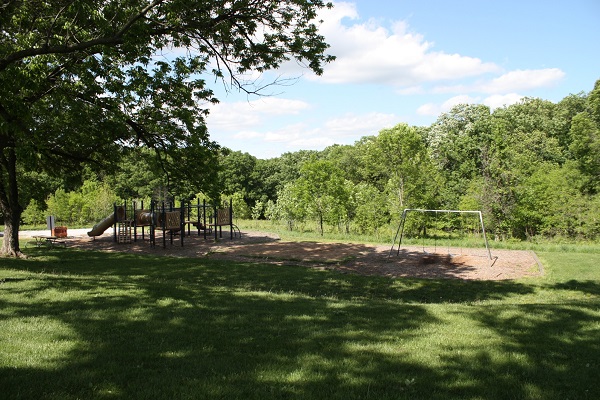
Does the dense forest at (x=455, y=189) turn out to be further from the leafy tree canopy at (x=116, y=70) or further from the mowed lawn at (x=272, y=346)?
the mowed lawn at (x=272, y=346)

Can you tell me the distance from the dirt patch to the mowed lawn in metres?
5.35

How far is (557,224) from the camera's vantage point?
27328mm

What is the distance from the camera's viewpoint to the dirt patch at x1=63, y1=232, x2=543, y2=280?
42.4ft

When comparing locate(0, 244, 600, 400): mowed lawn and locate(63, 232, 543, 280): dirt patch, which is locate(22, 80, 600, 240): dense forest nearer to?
locate(63, 232, 543, 280): dirt patch

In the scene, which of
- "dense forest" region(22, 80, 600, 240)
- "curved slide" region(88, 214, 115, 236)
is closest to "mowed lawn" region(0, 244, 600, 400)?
"dense forest" region(22, 80, 600, 240)

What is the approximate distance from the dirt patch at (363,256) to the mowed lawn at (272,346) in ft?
17.6

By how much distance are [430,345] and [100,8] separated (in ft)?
32.3

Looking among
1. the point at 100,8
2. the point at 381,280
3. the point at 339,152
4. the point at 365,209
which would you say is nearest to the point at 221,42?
the point at 100,8

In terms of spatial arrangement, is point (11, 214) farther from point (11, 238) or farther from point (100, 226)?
point (100, 226)

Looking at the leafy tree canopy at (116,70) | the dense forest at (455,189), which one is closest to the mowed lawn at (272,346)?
the leafy tree canopy at (116,70)

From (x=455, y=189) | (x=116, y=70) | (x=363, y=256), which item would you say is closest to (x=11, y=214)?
(x=116, y=70)

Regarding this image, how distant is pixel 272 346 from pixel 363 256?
11094 mm

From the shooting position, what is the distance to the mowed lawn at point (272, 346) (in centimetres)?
360

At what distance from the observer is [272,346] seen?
4715 millimetres
